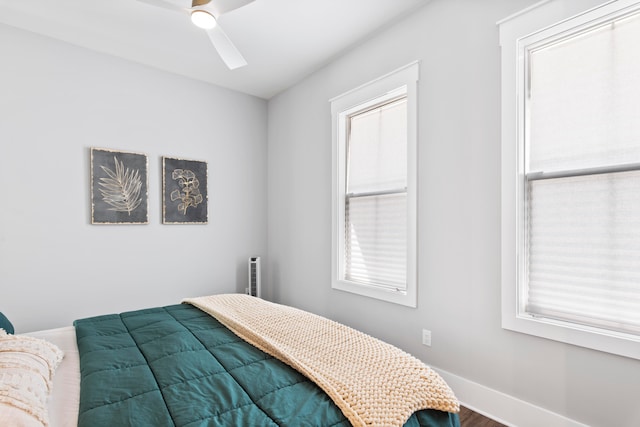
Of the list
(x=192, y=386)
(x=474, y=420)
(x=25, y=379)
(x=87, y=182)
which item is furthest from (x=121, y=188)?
(x=474, y=420)

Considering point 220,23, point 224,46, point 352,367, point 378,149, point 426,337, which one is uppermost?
point 220,23

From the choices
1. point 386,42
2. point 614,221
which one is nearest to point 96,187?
point 386,42

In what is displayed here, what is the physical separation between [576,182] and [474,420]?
1490 millimetres

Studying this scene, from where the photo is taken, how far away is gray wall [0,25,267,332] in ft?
8.96

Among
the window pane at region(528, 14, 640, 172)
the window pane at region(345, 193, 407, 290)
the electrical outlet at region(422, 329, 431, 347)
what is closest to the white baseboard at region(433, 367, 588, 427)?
the electrical outlet at region(422, 329, 431, 347)

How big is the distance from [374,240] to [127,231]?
92.4 inches

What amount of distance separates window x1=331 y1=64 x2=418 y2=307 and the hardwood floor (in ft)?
2.41

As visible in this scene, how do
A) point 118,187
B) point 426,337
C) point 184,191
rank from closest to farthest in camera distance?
point 426,337 < point 118,187 < point 184,191

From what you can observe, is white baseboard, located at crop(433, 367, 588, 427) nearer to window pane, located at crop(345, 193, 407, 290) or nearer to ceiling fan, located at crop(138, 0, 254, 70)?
window pane, located at crop(345, 193, 407, 290)

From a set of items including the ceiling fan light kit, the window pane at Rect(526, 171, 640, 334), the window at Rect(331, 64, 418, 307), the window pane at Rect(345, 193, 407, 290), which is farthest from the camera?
the window pane at Rect(345, 193, 407, 290)

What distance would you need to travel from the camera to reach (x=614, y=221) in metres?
1.66

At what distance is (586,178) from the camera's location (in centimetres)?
176

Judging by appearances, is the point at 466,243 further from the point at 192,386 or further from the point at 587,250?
the point at 192,386

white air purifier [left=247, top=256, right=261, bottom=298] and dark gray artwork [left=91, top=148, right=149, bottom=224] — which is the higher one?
dark gray artwork [left=91, top=148, right=149, bottom=224]
